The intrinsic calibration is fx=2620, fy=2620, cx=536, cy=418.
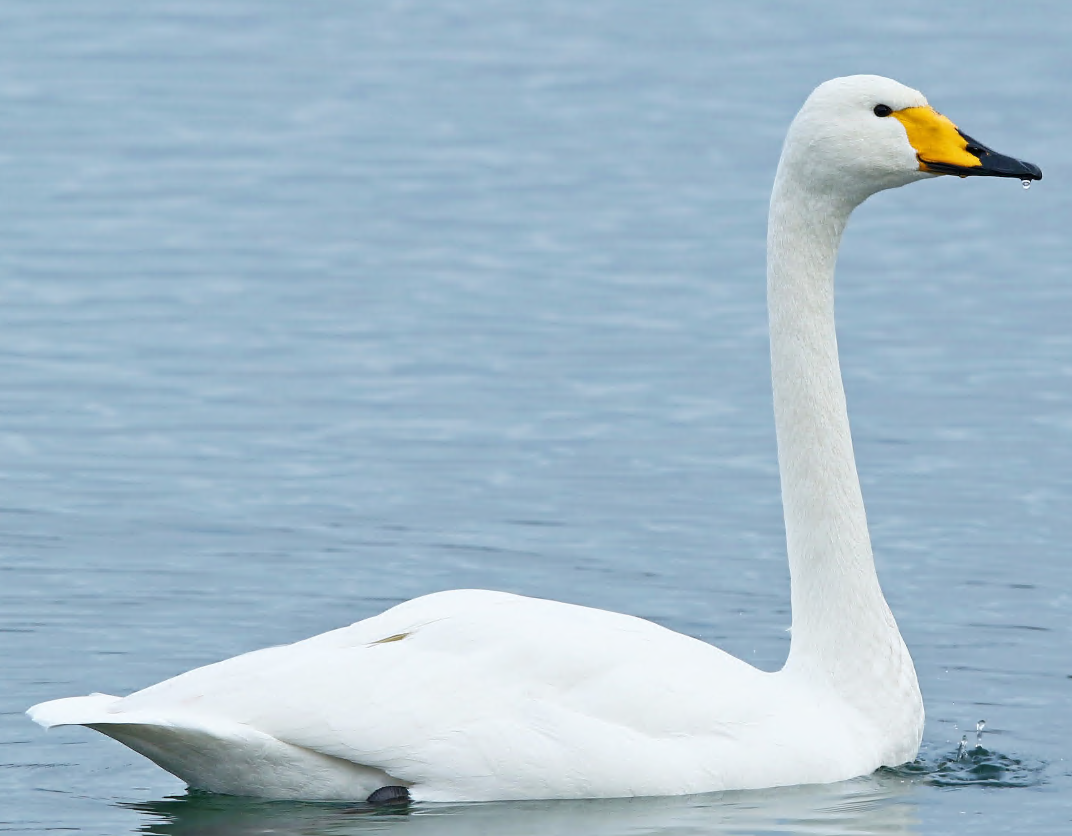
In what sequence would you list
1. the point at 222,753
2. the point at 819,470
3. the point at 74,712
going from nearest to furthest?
the point at 74,712
the point at 222,753
the point at 819,470

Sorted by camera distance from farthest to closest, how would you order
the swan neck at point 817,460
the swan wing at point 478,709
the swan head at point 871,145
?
1. the swan neck at point 817,460
2. the swan head at point 871,145
3. the swan wing at point 478,709

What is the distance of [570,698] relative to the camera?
8.88 metres

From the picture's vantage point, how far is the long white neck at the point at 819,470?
9.62 metres

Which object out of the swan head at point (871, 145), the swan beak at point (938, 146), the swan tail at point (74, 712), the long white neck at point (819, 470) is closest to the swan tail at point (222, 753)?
the swan tail at point (74, 712)

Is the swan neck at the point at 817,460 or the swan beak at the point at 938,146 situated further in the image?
the swan neck at the point at 817,460

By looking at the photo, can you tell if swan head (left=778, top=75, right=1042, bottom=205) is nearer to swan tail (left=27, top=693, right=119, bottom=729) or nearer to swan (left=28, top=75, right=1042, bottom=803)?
swan (left=28, top=75, right=1042, bottom=803)

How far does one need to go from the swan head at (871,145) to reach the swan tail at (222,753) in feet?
8.79

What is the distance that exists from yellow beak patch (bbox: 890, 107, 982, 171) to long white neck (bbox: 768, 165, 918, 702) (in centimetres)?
Result: 31

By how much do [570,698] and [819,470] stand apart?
1.55 m

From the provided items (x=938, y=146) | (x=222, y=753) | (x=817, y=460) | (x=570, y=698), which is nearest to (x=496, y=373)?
(x=817, y=460)

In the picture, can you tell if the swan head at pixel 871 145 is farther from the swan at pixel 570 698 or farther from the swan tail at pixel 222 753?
the swan tail at pixel 222 753

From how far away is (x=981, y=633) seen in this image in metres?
11.5

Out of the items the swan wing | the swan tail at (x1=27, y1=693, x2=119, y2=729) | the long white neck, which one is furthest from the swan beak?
the swan tail at (x1=27, y1=693, x2=119, y2=729)

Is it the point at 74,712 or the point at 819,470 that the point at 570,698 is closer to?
the point at 819,470
